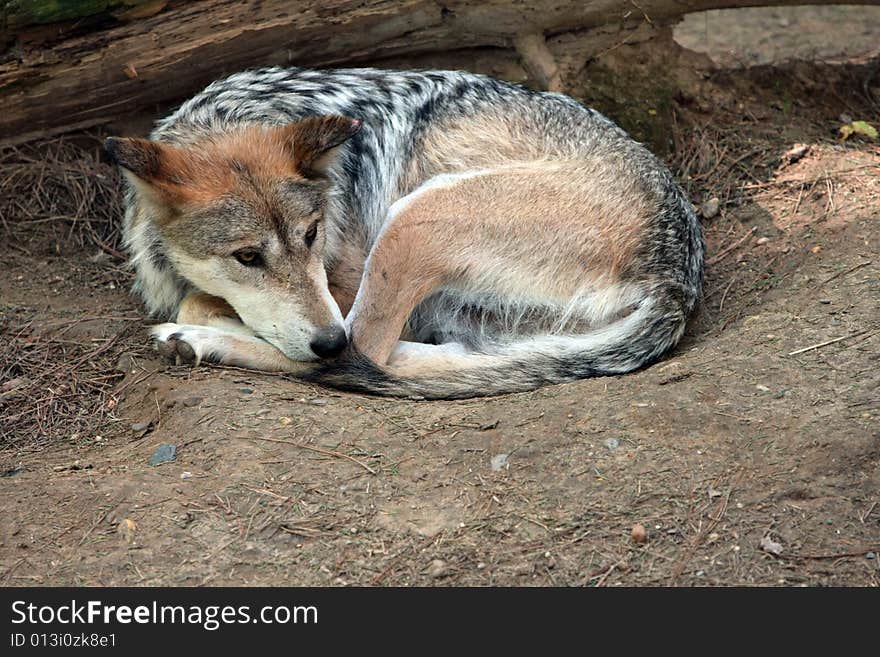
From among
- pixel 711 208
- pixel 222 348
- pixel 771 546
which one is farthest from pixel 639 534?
pixel 711 208

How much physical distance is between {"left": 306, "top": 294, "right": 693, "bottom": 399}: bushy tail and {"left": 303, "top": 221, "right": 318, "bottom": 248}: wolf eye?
23.8 inches

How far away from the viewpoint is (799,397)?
412cm

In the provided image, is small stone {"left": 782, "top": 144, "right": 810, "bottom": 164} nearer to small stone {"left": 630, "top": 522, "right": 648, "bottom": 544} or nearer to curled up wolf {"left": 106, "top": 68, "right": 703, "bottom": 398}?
curled up wolf {"left": 106, "top": 68, "right": 703, "bottom": 398}

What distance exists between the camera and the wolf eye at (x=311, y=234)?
15.6ft

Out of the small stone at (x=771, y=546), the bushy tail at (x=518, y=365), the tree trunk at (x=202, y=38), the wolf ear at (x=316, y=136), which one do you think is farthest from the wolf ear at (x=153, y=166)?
the small stone at (x=771, y=546)

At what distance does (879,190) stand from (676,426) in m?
2.68

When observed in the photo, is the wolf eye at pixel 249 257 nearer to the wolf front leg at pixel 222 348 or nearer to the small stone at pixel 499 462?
the wolf front leg at pixel 222 348

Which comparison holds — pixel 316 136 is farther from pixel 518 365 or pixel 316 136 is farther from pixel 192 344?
pixel 518 365

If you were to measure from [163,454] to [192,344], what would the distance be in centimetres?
84

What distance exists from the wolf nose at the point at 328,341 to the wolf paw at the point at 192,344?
574mm

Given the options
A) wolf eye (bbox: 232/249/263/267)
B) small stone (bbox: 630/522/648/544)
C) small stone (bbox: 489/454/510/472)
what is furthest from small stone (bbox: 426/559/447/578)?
wolf eye (bbox: 232/249/263/267)

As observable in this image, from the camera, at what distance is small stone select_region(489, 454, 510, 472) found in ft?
12.9

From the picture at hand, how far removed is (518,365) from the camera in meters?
4.77

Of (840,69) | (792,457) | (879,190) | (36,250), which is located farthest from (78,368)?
(840,69)
